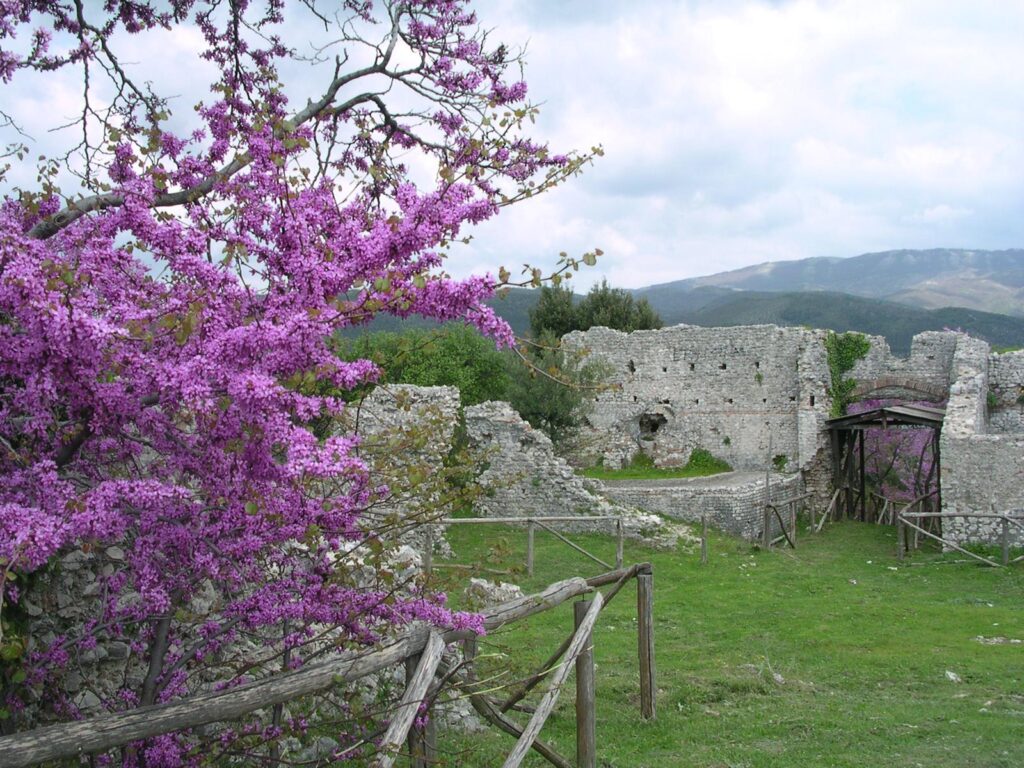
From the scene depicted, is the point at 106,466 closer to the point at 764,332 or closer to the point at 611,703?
the point at 611,703

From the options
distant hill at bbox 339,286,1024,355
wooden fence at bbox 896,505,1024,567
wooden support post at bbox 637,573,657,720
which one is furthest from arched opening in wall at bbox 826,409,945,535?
distant hill at bbox 339,286,1024,355

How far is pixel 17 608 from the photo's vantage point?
441 centimetres

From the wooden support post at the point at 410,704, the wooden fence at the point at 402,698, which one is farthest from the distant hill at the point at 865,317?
the wooden support post at the point at 410,704

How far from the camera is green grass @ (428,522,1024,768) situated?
6.95 m

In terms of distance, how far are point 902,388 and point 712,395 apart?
18.9ft

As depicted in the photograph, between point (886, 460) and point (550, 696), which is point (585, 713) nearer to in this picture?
point (550, 696)

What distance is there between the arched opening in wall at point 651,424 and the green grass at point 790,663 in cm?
1361

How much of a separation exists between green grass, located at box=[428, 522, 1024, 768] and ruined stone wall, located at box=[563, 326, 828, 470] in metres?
11.1

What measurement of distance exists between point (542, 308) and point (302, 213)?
36122 millimetres

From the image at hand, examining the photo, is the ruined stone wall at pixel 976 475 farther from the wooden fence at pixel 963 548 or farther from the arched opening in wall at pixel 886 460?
the arched opening in wall at pixel 886 460

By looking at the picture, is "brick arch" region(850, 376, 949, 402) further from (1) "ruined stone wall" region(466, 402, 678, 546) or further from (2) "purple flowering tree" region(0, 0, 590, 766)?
(2) "purple flowering tree" region(0, 0, 590, 766)

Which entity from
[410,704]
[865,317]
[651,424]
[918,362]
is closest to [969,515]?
[918,362]

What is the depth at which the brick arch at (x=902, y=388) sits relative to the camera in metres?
25.5

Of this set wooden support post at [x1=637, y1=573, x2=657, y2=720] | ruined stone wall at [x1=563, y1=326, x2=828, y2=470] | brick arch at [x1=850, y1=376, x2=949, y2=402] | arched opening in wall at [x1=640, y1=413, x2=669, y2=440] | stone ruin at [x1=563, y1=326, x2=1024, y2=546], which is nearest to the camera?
wooden support post at [x1=637, y1=573, x2=657, y2=720]
